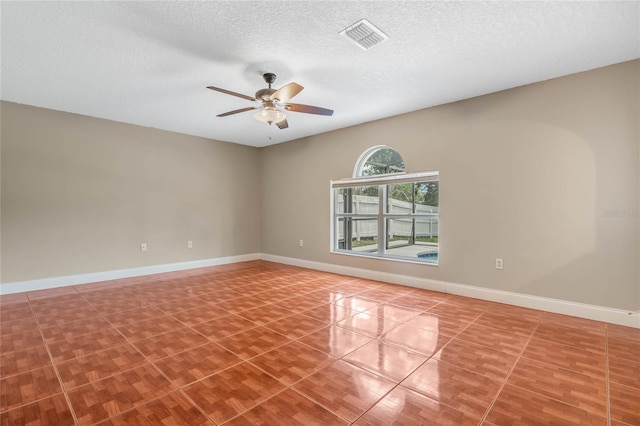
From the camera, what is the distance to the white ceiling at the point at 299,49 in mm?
2150

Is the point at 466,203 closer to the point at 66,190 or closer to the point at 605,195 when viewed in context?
the point at 605,195

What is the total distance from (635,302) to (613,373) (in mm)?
1311

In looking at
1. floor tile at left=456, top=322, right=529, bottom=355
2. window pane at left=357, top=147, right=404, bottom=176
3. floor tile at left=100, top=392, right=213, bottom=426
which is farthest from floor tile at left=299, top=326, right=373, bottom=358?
window pane at left=357, top=147, right=404, bottom=176

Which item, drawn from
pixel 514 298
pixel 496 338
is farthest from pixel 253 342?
pixel 514 298

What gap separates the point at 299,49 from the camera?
8.73 ft

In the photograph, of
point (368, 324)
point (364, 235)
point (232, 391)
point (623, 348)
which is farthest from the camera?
point (364, 235)

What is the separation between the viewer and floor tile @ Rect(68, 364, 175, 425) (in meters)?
1.63

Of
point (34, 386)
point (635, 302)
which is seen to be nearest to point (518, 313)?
point (635, 302)

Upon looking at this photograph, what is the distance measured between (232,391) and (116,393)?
2.30 ft

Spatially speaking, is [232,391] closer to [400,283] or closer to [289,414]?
[289,414]

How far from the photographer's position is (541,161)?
10.9 ft

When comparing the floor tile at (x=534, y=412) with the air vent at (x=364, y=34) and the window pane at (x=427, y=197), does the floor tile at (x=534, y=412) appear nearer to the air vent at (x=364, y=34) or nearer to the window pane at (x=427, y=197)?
the air vent at (x=364, y=34)

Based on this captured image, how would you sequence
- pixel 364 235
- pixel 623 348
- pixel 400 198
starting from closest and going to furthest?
pixel 623 348
pixel 400 198
pixel 364 235

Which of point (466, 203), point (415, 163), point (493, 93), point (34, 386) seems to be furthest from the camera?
point (415, 163)
